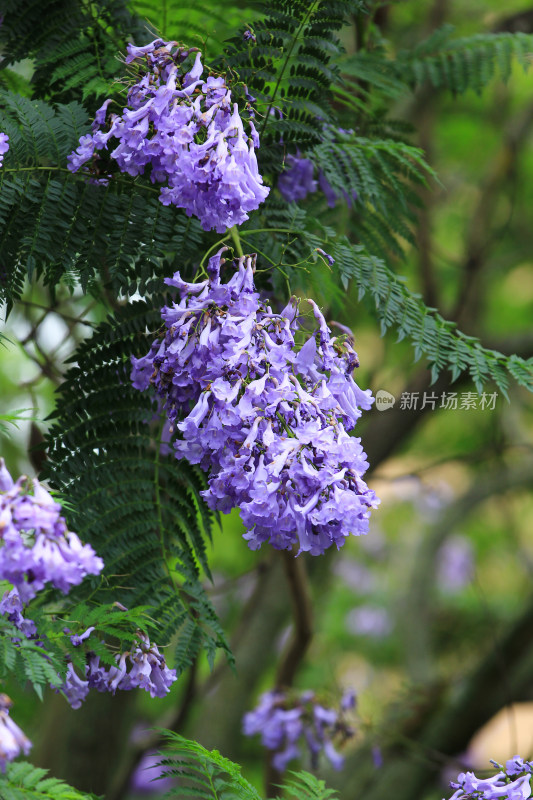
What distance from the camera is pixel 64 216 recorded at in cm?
227

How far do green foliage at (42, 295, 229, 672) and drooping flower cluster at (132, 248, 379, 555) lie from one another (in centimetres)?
20

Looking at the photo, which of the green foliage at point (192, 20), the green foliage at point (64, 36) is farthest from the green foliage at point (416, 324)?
the green foliage at point (64, 36)

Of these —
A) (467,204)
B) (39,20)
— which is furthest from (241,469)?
(467,204)

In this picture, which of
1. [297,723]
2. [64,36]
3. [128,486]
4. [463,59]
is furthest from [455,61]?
[297,723]

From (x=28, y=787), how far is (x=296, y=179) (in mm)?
1950

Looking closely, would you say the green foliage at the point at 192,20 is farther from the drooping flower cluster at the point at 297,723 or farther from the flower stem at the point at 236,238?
the drooping flower cluster at the point at 297,723

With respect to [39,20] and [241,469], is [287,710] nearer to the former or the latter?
[241,469]

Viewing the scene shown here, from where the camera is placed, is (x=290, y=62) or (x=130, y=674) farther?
(x=290, y=62)

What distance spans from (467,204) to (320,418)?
27.0 feet

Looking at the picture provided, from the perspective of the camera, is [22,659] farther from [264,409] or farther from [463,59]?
[463,59]

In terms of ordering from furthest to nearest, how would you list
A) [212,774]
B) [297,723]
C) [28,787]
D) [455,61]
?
[297,723]
[455,61]
[212,774]
[28,787]

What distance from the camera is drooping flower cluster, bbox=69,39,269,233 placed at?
1965 millimetres

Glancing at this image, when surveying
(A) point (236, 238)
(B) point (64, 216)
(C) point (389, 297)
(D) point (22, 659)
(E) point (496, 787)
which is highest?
(B) point (64, 216)

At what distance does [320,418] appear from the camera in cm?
194
